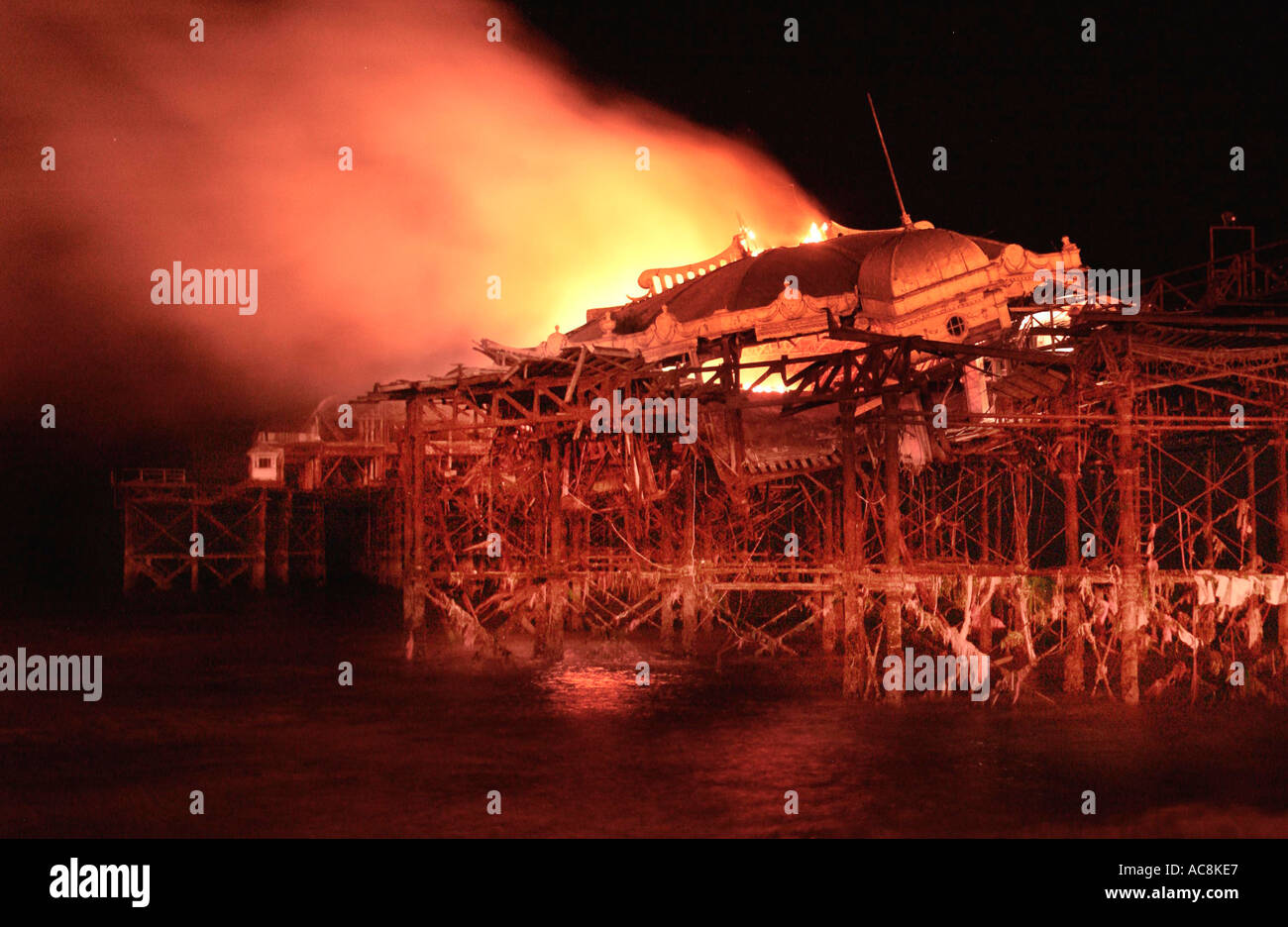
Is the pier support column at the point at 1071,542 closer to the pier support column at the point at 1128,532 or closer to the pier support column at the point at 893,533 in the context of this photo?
the pier support column at the point at 1128,532

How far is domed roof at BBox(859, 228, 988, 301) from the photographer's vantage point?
34250 millimetres

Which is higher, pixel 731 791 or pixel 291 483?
pixel 291 483

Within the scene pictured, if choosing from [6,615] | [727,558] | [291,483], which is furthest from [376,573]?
[727,558]

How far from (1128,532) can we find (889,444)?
4.79m

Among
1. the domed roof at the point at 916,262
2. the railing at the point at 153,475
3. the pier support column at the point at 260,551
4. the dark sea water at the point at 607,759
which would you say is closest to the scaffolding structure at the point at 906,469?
the domed roof at the point at 916,262

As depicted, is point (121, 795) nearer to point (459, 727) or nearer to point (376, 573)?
point (459, 727)

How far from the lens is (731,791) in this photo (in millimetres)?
17594

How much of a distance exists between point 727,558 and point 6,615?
34567 millimetres
